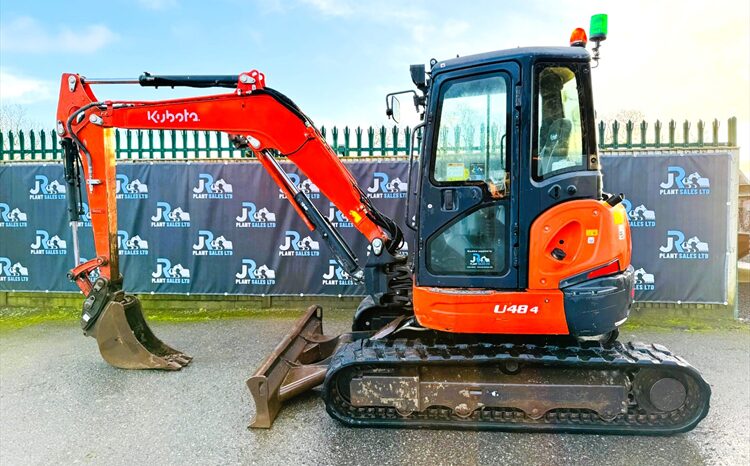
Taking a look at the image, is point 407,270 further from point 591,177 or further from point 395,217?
point 395,217

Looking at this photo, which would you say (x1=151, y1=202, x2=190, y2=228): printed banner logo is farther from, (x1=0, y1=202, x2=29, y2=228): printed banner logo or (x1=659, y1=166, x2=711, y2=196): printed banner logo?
(x1=659, y1=166, x2=711, y2=196): printed banner logo

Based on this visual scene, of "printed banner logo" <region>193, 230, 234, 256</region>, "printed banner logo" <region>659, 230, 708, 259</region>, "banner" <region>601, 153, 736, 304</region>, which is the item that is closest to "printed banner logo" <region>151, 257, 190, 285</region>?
"printed banner logo" <region>193, 230, 234, 256</region>

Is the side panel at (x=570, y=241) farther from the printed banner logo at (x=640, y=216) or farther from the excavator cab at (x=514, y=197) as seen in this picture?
the printed banner logo at (x=640, y=216)

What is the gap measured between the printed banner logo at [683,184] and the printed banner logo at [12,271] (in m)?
9.64

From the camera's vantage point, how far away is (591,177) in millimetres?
3395

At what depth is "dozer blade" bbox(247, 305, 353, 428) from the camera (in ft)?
11.6

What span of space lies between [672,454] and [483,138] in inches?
99.9

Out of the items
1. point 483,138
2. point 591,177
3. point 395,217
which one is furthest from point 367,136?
point 591,177

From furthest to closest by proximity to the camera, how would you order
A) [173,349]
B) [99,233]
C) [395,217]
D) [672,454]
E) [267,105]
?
[395,217] < [173,349] < [99,233] < [267,105] < [672,454]

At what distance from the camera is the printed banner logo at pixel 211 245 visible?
7094mm

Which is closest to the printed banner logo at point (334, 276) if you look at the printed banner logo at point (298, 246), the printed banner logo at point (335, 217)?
the printed banner logo at point (298, 246)

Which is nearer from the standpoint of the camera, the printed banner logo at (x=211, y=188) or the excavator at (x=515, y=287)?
the excavator at (x=515, y=287)

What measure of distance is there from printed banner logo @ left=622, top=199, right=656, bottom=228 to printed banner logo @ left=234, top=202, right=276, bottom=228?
16.4 feet

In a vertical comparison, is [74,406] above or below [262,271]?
below
